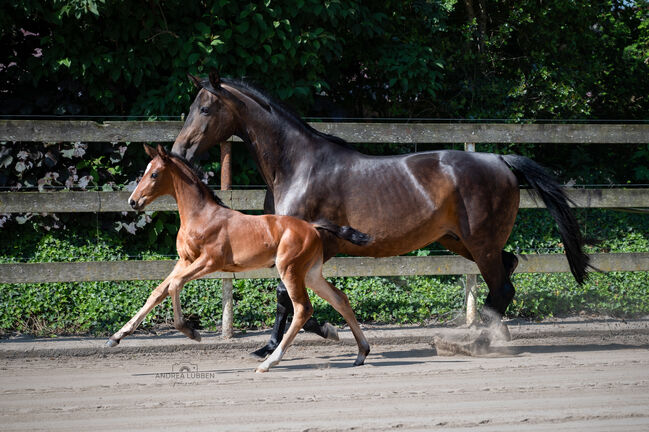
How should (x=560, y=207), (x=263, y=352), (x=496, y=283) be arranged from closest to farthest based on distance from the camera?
(x=263, y=352), (x=496, y=283), (x=560, y=207)

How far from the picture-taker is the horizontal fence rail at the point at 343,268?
6.00m

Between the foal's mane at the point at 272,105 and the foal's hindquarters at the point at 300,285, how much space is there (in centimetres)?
101

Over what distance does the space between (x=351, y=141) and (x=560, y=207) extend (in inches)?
76.1

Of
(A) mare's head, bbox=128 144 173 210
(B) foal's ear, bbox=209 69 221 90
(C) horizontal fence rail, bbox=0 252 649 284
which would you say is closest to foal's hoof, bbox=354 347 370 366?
(C) horizontal fence rail, bbox=0 252 649 284

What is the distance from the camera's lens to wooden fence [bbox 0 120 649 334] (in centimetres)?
602

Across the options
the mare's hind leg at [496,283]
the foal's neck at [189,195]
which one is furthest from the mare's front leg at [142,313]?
the mare's hind leg at [496,283]

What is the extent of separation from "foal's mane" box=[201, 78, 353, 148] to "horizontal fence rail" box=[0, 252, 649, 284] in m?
1.21

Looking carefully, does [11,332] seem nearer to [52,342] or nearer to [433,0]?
[52,342]

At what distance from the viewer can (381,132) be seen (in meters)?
6.49

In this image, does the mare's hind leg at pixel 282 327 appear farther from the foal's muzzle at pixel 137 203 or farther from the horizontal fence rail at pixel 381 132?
the horizontal fence rail at pixel 381 132

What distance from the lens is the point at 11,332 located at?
22.0 feet

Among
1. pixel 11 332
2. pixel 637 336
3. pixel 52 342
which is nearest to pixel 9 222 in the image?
pixel 11 332

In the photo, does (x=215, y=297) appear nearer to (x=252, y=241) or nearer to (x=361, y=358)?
(x=252, y=241)

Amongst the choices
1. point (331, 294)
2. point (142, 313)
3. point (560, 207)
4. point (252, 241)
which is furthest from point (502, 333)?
point (142, 313)
